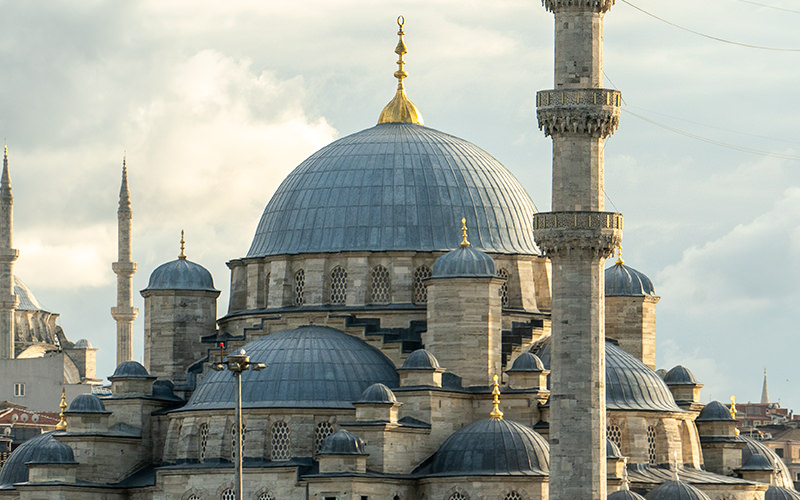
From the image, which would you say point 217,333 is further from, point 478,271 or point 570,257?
point 570,257

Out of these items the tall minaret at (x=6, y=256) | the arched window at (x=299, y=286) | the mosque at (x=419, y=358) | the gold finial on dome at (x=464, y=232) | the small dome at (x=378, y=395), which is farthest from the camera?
the tall minaret at (x=6, y=256)

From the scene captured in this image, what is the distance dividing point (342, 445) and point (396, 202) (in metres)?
12.5

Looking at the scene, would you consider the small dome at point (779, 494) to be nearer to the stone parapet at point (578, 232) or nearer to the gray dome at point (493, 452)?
the gray dome at point (493, 452)

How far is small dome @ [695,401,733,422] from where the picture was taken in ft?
220

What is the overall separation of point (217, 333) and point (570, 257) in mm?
20471

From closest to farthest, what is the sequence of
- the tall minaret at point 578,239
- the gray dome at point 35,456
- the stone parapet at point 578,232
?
the tall minaret at point 578,239 → the stone parapet at point 578,232 → the gray dome at point 35,456

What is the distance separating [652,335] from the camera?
67938mm

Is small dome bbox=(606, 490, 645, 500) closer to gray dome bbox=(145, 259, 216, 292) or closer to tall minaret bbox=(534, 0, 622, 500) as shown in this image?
tall minaret bbox=(534, 0, 622, 500)

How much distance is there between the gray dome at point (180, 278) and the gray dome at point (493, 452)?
13.2 metres

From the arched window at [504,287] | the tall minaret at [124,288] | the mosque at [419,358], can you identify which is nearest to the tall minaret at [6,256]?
the tall minaret at [124,288]

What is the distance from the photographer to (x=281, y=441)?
6012 centimetres

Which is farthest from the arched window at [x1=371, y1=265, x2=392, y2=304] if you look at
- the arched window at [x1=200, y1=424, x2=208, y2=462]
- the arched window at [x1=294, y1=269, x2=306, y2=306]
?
the arched window at [x1=200, y1=424, x2=208, y2=462]

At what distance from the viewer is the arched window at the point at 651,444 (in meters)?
62.1

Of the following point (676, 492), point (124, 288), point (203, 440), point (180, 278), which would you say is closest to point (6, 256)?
point (124, 288)
